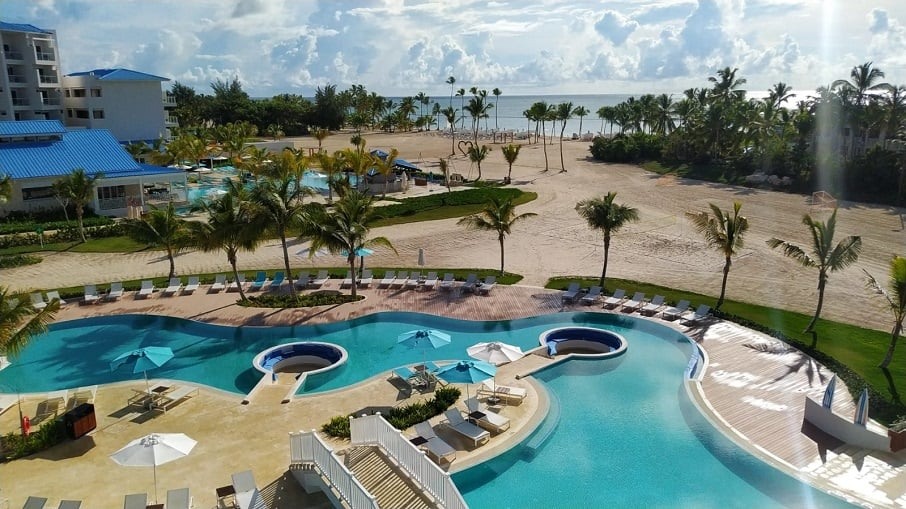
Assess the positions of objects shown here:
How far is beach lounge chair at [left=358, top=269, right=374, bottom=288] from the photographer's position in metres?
29.3

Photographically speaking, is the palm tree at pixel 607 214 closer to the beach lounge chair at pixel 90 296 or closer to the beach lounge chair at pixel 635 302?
the beach lounge chair at pixel 635 302

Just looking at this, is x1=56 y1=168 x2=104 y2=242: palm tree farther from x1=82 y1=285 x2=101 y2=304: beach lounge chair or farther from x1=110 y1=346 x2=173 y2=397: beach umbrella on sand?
x1=110 y1=346 x2=173 y2=397: beach umbrella on sand

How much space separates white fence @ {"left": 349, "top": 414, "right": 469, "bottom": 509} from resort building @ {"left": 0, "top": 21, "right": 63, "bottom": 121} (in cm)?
7367

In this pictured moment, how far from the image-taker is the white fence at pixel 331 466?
39.1 feet

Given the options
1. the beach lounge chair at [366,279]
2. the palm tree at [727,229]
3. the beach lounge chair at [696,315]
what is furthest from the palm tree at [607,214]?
the beach lounge chair at [366,279]

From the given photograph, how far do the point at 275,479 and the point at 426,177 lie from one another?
167ft

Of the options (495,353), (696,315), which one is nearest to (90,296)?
(495,353)

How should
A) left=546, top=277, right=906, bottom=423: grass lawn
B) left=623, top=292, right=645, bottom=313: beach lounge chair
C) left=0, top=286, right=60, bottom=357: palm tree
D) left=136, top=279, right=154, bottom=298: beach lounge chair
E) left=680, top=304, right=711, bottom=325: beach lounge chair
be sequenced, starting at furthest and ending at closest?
→ 1. left=136, top=279, right=154, bottom=298: beach lounge chair
2. left=623, top=292, right=645, bottom=313: beach lounge chair
3. left=680, top=304, right=711, bottom=325: beach lounge chair
4. left=546, top=277, right=906, bottom=423: grass lawn
5. left=0, top=286, right=60, bottom=357: palm tree

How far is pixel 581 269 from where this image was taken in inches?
1261

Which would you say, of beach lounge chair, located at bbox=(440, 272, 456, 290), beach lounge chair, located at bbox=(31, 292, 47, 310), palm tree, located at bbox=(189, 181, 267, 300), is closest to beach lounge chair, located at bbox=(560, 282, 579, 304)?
beach lounge chair, located at bbox=(440, 272, 456, 290)

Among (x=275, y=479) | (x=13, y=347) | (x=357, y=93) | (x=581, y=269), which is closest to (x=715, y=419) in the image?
(x=275, y=479)

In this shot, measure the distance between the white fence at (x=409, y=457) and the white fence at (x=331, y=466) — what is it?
3.42ft

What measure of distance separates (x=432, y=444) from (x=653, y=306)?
1390 centimetres

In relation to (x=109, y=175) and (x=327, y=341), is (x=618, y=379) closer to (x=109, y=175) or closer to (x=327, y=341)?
(x=327, y=341)
